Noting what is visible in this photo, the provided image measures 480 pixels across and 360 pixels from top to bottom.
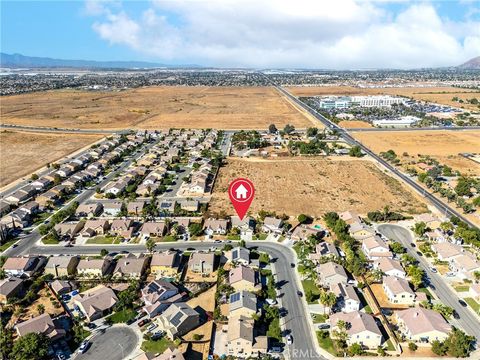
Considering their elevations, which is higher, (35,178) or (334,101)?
(334,101)

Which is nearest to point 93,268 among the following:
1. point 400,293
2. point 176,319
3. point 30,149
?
point 176,319

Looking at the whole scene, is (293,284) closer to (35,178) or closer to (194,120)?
(35,178)

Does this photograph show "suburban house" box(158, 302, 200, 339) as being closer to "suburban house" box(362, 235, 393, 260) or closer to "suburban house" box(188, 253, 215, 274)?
"suburban house" box(188, 253, 215, 274)

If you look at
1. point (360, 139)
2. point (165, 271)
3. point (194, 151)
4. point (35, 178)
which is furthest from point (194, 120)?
point (165, 271)

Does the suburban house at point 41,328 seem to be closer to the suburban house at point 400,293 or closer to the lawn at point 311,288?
the lawn at point 311,288

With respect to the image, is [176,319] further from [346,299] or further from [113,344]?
[346,299]

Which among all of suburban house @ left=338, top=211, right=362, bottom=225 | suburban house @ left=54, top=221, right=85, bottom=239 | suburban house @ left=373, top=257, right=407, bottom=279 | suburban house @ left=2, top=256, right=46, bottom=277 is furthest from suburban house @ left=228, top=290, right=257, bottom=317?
suburban house @ left=54, top=221, right=85, bottom=239
